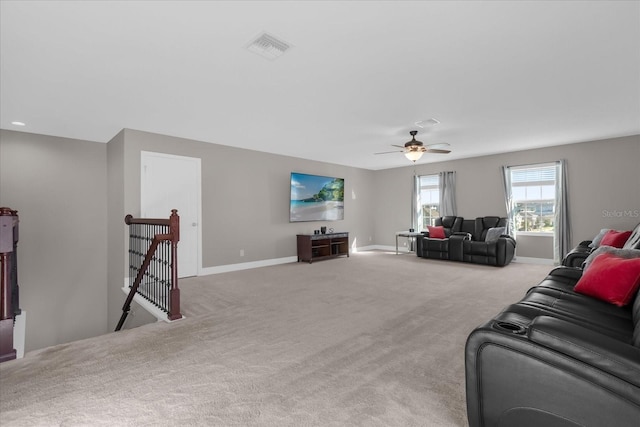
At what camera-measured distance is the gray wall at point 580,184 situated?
5.71m

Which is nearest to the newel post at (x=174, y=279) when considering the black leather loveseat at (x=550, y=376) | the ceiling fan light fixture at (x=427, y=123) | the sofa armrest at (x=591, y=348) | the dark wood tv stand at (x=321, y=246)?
the black leather loveseat at (x=550, y=376)

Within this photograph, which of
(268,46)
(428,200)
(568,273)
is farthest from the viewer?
(428,200)

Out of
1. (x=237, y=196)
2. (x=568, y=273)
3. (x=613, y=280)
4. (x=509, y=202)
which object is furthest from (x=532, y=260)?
(x=237, y=196)

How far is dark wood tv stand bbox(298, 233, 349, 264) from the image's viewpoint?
6922 mm

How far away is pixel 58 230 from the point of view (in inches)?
194

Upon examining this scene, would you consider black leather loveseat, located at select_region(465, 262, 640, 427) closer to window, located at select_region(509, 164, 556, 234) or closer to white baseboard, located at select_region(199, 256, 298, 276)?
white baseboard, located at select_region(199, 256, 298, 276)

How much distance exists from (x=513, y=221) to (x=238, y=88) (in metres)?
6.71

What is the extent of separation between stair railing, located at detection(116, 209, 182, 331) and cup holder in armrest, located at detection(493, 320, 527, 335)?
299cm

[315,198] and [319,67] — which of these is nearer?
[319,67]

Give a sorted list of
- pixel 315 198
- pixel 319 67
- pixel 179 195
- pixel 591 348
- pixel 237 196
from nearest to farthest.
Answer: pixel 591 348, pixel 319 67, pixel 179 195, pixel 237 196, pixel 315 198

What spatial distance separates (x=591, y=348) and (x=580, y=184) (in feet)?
22.0

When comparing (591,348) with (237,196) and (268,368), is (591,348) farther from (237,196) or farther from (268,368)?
(237,196)

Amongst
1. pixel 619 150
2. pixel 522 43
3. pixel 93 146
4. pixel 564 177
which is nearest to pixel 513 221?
pixel 564 177

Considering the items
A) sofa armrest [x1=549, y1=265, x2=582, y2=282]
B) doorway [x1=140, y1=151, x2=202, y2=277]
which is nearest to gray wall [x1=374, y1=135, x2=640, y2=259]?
sofa armrest [x1=549, y1=265, x2=582, y2=282]
